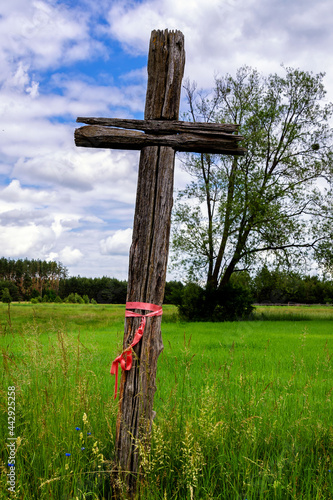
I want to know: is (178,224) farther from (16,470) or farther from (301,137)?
(16,470)

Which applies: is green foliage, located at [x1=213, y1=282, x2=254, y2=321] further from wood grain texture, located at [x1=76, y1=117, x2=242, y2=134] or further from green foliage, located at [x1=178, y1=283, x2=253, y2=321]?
wood grain texture, located at [x1=76, y1=117, x2=242, y2=134]

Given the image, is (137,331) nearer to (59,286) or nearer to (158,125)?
(158,125)

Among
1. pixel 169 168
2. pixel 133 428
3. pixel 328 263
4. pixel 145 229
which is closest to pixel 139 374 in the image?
pixel 133 428

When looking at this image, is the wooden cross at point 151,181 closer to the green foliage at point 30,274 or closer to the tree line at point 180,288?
the tree line at point 180,288

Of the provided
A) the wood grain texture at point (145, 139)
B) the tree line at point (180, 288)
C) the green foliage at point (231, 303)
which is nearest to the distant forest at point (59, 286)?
the tree line at point (180, 288)

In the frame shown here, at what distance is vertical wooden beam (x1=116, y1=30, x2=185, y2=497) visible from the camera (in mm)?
3205

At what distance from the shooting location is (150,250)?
3.28 m

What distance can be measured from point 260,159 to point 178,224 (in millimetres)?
6473

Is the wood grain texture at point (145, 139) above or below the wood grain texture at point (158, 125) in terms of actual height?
below

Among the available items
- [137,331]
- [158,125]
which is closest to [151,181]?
[158,125]

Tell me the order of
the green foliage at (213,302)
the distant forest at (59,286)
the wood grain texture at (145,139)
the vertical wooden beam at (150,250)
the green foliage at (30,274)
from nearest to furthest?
the vertical wooden beam at (150,250), the wood grain texture at (145,139), the green foliage at (213,302), the distant forest at (59,286), the green foliage at (30,274)

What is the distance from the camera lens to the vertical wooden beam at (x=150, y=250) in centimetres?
321

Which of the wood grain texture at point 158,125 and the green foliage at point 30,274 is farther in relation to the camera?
the green foliage at point 30,274

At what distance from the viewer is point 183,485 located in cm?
303
